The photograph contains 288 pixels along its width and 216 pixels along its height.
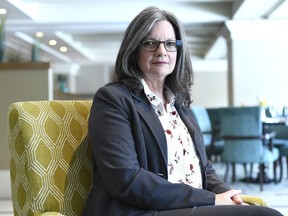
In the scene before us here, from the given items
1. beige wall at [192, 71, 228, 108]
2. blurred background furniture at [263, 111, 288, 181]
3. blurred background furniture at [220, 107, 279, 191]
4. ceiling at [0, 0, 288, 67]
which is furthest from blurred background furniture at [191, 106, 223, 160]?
beige wall at [192, 71, 228, 108]

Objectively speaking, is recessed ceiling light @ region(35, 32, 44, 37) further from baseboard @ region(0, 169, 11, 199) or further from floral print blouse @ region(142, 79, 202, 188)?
floral print blouse @ region(142, 79, 202, 188)

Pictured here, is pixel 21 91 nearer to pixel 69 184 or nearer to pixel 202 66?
pixel 69 184

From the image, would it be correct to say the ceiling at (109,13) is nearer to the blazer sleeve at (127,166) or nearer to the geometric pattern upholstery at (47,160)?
the geometric pattern upholstery at (47,160)

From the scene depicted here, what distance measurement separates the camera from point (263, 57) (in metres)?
8.15

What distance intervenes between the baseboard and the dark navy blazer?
11.2 feet

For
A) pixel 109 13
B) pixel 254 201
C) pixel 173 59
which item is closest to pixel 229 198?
pixel 254 201

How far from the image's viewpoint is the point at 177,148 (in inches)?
58.4

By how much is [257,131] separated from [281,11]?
3.34 meters

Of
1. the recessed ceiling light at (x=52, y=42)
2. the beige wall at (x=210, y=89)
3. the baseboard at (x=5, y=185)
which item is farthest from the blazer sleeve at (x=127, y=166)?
the beige wall at (x=210, y=89)

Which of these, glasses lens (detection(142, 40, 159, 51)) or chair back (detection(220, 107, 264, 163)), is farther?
chair back (detection(220, 107, 264, 163))

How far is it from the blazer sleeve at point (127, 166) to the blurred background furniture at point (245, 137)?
3.79 meters

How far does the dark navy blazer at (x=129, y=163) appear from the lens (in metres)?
1.30

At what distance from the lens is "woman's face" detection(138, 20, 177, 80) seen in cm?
151

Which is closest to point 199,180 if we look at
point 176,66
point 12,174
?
point 176,66
